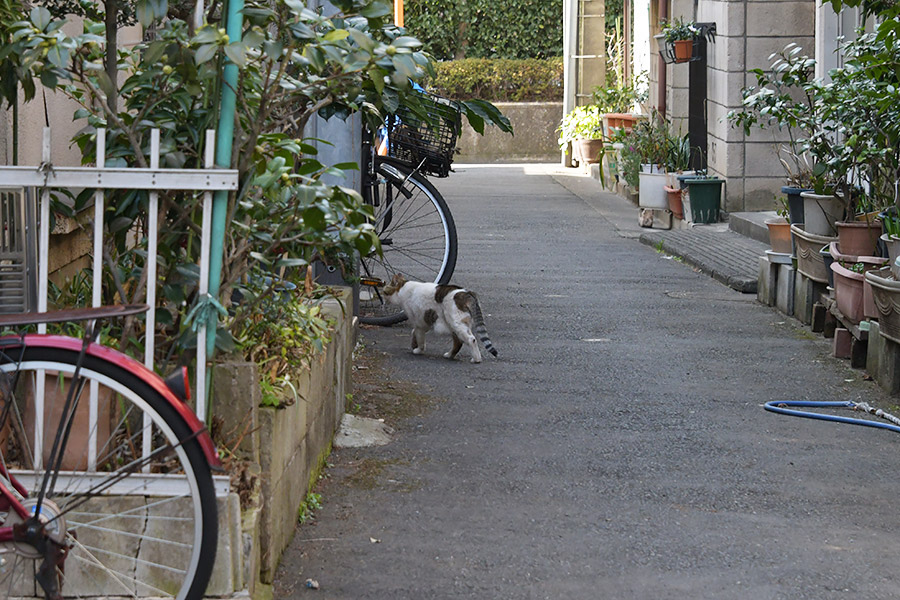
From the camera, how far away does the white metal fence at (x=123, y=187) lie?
9.64ft

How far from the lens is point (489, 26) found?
2514 cm

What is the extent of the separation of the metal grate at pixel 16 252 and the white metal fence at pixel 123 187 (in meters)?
0.33

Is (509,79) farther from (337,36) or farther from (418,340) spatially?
(337,36)

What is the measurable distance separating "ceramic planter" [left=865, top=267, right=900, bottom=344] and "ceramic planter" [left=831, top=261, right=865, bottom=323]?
46cm

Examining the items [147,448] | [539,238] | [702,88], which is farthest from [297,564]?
[702,88]

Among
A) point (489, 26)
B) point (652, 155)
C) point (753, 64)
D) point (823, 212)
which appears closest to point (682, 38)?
point (753, 64)

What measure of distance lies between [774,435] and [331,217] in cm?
279

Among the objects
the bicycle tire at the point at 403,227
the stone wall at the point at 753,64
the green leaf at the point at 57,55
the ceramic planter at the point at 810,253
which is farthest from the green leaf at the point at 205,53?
the stone wall at the point at 753,64

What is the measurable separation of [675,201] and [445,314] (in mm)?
7034

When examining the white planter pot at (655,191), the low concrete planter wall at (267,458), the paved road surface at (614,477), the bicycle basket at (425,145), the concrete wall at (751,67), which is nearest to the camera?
the low concrete planter wall at (267,458)

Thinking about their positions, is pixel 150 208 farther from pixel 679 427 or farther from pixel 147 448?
pixel 679 427

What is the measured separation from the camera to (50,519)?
9.01 ft

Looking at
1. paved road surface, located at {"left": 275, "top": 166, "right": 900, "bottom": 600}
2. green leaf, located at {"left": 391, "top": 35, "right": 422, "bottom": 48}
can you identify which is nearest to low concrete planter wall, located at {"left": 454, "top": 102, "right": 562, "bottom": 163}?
paved road surface, located at {"left": 275, "top": 166, "right": 900, "bottom": 600}

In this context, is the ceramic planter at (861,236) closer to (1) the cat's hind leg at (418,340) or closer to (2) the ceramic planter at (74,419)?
(1) the cat's hind leg at (418,340)
